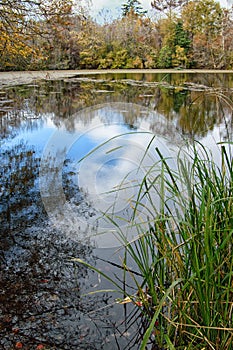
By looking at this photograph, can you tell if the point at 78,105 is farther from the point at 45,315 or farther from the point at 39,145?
the point at 45,315

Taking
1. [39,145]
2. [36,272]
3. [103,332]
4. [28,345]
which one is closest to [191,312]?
[103,332]

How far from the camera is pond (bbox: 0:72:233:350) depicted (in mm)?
1686

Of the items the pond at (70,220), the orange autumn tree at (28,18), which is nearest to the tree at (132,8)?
the pond at (70,220)

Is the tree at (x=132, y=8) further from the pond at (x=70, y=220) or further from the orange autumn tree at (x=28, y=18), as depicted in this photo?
the orange autumn tree at (x=28, y=18)

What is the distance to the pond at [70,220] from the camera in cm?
169

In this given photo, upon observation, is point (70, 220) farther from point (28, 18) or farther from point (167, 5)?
point (167, 5)

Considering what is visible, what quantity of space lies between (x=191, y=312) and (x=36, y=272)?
114 centimetres

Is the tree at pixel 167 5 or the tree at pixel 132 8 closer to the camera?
the tree at pixel 167 5

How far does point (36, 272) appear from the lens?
216cm

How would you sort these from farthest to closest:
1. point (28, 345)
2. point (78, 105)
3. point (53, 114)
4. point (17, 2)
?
point (78, 105) → point (53, 114) → point (17, 2) → point (28, 345)

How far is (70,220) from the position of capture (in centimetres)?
284

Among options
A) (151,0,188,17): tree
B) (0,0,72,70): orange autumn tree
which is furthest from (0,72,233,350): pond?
(151,0,188,17): tree

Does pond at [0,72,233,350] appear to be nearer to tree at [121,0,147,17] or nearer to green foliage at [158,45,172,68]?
green foliage at [158,45,172,68]

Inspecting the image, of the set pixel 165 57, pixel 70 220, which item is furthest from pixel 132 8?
pixel 70 220
